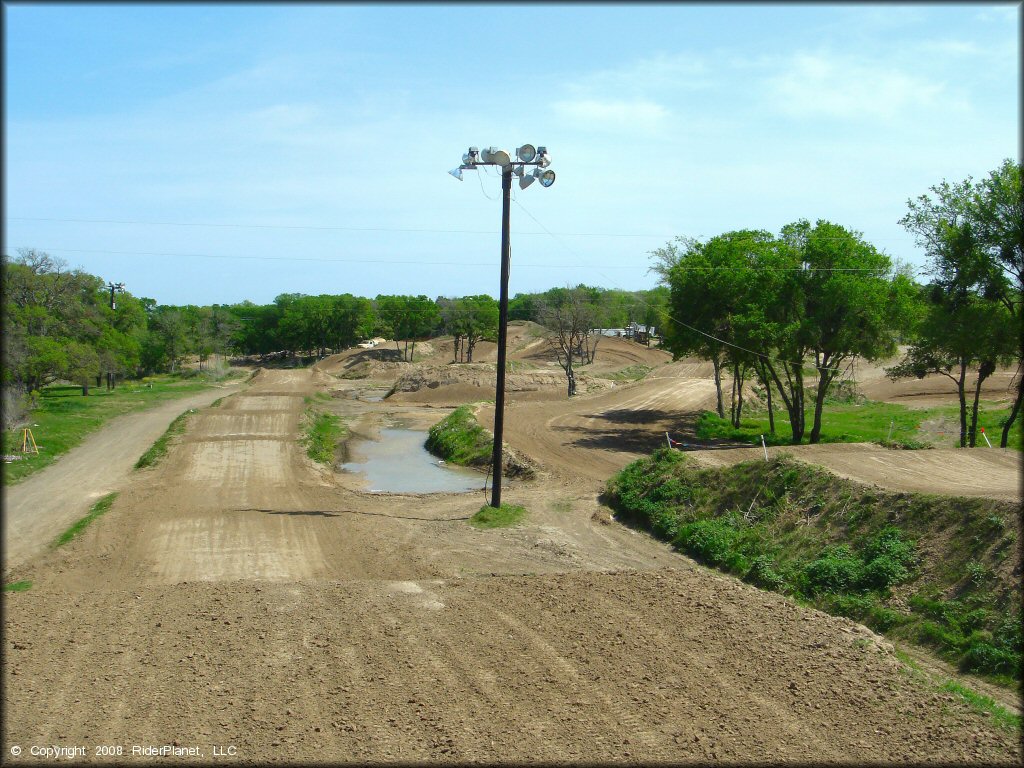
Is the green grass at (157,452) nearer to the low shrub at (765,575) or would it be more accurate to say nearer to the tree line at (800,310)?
the tree line at (800,310)

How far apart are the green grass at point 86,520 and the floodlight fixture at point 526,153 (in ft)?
46.2

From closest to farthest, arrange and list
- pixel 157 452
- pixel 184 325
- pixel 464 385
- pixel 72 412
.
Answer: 1. pixel 157 452
2. pixel 72 412
3. pixel 464 385
4. pixel 184 325

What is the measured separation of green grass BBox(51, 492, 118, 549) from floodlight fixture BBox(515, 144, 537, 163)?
14069 millimetres

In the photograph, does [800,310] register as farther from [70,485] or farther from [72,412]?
[72,412]

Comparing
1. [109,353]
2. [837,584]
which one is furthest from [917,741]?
[109,353]

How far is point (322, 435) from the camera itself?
3797 centimetres

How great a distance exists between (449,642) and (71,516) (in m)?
14.1

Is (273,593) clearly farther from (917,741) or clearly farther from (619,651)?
(917,741)

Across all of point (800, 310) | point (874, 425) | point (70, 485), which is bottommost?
point (70, 485)

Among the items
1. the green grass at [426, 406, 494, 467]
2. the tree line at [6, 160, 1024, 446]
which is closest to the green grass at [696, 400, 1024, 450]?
the tree line at [6, 160, 1024, 446]

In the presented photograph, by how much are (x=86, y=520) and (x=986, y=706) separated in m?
19.2

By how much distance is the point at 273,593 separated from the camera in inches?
509

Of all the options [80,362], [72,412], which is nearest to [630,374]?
[80,362]

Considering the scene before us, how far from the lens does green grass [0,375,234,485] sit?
98.2 ft
